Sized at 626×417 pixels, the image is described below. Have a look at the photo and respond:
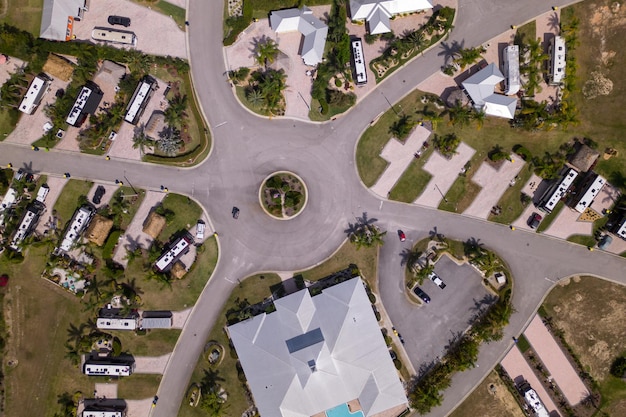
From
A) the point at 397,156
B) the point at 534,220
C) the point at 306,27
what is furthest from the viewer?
the point at 397,156

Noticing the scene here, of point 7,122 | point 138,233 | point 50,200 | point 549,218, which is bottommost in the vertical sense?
point 50,200

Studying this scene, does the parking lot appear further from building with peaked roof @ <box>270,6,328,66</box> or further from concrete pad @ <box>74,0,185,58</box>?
concrete pad @ <box>74,0,185,58</box>

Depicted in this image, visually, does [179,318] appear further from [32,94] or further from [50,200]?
[32,94]

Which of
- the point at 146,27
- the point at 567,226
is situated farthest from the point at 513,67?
the point at 146,27

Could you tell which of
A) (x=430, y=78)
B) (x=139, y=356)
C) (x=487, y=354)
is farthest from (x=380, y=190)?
(x=139, y=356)

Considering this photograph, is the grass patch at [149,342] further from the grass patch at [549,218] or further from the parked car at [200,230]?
the grass patch at [549,218]

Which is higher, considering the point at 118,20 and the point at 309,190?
the point at 118,20

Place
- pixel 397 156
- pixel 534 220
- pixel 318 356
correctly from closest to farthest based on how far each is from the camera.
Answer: pixel 318 356 → pixel 534 220 → pixel 397 156

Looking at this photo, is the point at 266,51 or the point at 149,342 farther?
the point at 149,342
